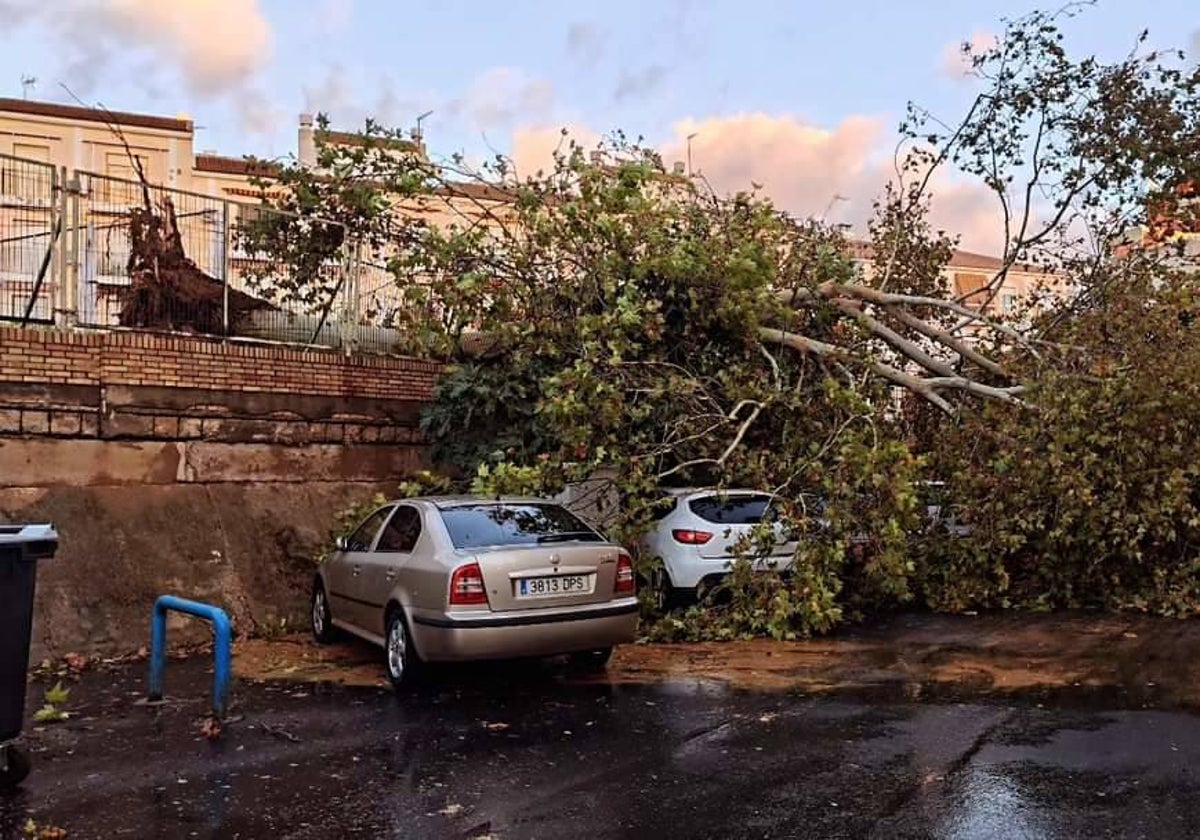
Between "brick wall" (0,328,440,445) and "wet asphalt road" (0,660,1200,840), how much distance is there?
3.38 metres

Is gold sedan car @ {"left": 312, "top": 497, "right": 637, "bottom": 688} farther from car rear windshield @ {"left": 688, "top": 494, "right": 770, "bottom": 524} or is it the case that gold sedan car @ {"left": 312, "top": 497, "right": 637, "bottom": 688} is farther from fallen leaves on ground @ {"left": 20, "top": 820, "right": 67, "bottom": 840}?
fallen leaves on ground @ {"left": 20, "top": 820, "right": 67, "bottom": 840}

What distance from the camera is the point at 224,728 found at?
7.18m

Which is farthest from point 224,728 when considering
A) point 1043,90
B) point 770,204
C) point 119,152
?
point 119,152

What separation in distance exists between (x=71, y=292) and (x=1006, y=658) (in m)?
9.71

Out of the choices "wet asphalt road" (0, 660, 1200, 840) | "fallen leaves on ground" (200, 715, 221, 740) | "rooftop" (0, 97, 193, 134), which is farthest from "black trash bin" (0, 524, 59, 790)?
"rooftop" (0, 97, 193, 134)

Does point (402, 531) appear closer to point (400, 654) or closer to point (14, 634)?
point (400, 654)

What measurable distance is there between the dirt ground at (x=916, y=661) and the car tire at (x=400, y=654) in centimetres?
29

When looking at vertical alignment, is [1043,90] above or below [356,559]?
above

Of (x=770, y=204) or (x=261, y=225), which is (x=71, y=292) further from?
(x=770, y=204)

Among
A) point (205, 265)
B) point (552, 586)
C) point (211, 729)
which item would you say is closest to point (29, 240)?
point (205, 265)

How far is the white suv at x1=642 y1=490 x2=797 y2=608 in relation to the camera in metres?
11.5

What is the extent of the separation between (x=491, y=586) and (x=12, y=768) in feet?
11.0

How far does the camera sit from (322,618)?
10703 millimetres

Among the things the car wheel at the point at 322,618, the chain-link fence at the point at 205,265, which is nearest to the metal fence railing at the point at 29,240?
the chain-link fence at the point at 205,265
